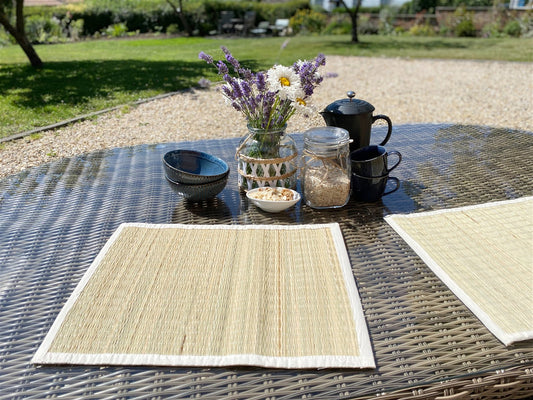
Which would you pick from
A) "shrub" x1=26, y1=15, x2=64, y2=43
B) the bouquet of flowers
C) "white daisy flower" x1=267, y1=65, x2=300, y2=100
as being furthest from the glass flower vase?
"shrub" x1=26, y1=15, x2=64, y2=43

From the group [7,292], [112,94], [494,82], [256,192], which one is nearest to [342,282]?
[256,192]

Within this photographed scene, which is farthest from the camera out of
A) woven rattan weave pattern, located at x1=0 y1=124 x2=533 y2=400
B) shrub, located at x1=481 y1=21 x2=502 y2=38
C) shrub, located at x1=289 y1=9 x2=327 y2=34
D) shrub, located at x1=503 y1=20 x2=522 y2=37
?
shrub, located at x1=289 y1=9 x2=327 y2=34

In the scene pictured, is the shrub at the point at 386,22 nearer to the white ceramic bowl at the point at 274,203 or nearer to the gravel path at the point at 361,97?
the gravel path at the point at 361,97

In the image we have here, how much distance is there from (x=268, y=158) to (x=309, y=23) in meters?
14.6

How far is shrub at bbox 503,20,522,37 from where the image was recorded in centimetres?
1255

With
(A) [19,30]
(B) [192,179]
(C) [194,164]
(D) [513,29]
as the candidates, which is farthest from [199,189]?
(D) [513,29]

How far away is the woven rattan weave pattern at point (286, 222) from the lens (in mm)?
855

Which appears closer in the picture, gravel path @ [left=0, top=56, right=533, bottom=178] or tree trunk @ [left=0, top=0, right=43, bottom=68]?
gravel path @ [left=0, top=56, right=533, bottom=178]

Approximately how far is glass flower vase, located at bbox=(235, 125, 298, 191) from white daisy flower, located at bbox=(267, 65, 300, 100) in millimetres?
135

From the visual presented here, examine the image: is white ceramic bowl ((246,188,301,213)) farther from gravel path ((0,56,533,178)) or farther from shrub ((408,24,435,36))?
shrub ((408,24,435,36))

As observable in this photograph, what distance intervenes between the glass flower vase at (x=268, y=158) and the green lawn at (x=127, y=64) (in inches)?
10.0

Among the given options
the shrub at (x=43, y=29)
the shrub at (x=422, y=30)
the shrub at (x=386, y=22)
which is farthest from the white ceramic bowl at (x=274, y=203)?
the shrub at (x=386, y=22)

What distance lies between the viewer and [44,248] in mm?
1337

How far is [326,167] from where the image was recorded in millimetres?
1451
